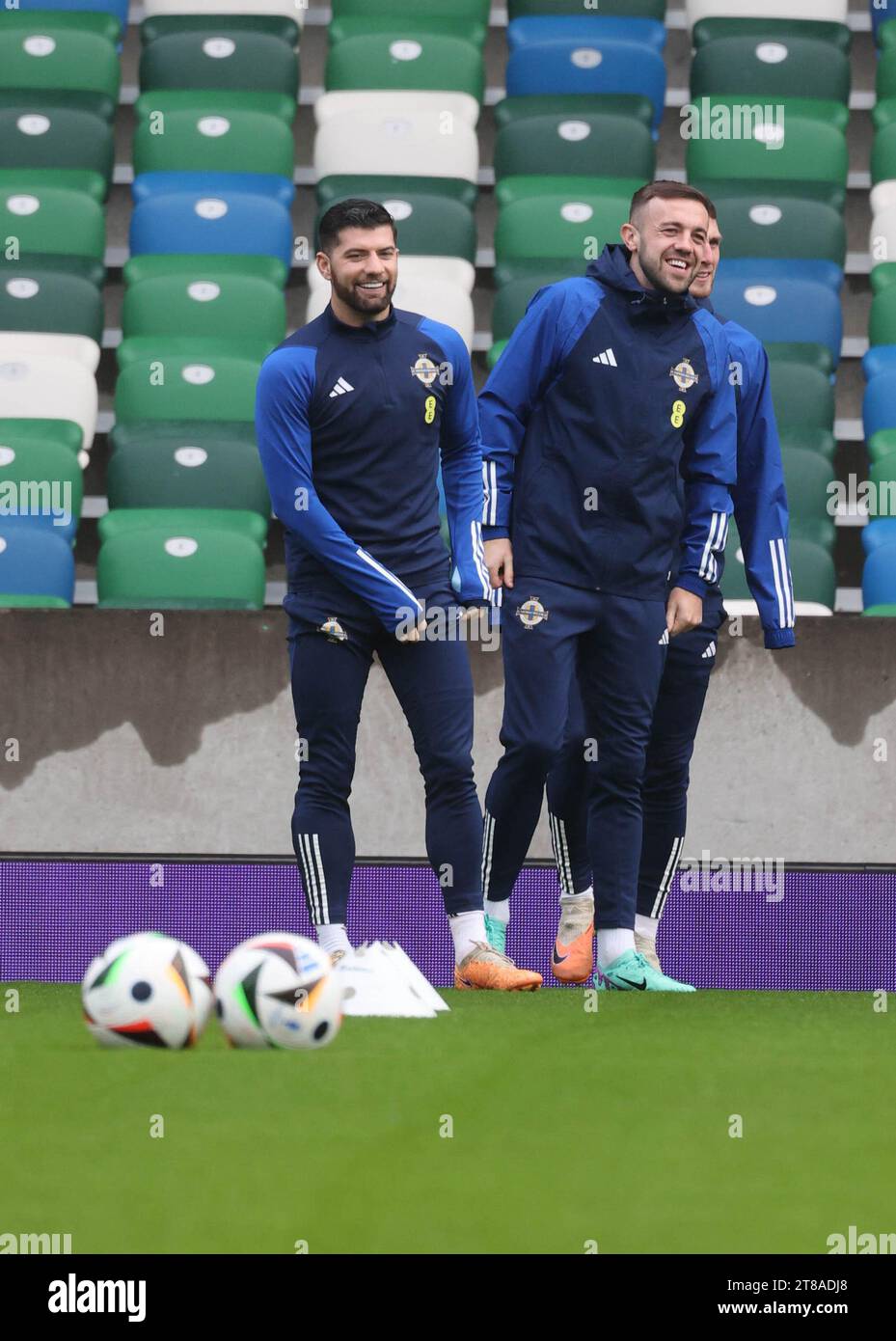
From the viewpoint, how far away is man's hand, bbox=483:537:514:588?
470 cm

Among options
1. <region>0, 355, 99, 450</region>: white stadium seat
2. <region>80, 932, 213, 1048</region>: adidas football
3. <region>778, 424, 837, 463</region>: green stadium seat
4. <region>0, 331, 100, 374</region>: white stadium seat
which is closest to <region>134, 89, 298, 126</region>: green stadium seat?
<region>0, 331, 100, 374</region>: white stadium seat

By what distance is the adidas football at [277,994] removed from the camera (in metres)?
3.52

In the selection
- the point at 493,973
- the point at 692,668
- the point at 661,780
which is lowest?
the point at 493,973

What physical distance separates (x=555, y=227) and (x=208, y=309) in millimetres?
1359

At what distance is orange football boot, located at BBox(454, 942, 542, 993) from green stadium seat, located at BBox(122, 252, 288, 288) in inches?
150

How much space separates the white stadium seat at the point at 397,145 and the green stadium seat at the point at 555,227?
0.50 m

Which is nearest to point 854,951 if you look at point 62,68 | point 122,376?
point 122,376

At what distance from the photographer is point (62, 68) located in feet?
28.9

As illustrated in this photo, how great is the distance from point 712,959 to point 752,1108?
11.2 ft

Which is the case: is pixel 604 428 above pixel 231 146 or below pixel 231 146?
below

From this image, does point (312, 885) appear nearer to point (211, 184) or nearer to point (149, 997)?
point (149, 997)

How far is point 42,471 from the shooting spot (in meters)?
7.04

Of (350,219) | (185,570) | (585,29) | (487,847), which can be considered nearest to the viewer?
(350,219)

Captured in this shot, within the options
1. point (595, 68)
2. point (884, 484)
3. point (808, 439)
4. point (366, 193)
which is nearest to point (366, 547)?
point (884, 484)
